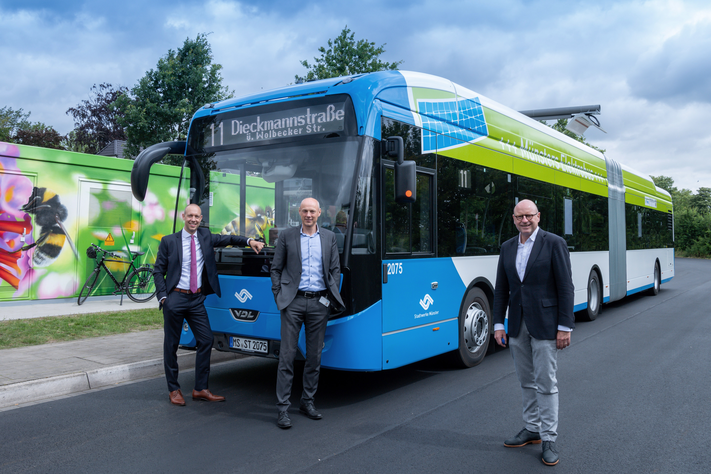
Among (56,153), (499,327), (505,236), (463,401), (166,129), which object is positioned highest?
(166,129)

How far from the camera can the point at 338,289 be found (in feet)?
16.9

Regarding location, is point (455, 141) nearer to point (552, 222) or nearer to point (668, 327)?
point (552, 222)

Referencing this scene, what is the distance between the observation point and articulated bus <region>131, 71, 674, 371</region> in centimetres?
539

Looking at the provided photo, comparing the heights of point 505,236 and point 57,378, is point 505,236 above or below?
above

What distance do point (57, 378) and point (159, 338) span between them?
256 cm

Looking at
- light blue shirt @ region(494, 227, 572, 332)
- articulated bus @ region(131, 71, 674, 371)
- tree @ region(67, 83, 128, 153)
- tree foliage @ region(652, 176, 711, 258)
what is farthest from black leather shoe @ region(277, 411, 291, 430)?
tree foliage @ region(652, 176, 711, 258)

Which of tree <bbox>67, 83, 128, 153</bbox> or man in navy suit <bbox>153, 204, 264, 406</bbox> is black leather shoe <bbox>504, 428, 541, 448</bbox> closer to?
man in navy suit <bbox>153, 204, 264, 406</bbox>

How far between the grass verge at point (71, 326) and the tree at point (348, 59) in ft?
41.8

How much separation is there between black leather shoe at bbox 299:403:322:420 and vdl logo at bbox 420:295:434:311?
1.65 m

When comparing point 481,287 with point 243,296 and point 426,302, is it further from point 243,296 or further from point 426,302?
point 243,296

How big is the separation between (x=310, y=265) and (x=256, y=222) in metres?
1.08

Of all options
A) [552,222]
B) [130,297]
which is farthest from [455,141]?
[130,297]

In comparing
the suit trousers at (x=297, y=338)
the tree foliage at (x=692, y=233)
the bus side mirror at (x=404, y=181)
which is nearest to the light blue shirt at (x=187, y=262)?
the suit trousers at (x=297, y=338)

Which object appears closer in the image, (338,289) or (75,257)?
(338,289)
